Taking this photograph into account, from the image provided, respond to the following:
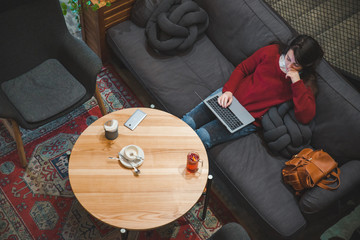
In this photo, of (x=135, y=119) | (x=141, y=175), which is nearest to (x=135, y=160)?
(x=141, y=175)

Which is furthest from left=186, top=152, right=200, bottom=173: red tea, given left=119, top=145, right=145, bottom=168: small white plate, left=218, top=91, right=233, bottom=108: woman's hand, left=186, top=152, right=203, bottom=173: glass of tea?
left=218, top=91, right=233, bottom=108: woman's hand

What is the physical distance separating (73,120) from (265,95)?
4.92ft

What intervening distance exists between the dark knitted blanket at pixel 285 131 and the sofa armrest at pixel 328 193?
1.00ft

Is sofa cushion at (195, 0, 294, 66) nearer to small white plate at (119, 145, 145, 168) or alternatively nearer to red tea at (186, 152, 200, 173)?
red tea at (186, 152, 200, 173)

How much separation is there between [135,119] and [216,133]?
1.87 feet

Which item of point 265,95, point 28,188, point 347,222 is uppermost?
point 265,95

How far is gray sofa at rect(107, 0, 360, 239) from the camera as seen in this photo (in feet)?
7.58

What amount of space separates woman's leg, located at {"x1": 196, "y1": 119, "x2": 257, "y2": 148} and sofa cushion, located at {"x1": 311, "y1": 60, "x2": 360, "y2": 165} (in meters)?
0.50

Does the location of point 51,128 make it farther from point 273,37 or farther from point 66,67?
point 273,37

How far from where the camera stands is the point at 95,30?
9.79 ft

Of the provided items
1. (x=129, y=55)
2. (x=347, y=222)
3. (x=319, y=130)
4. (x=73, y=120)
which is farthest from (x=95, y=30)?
(x=347, y=222)

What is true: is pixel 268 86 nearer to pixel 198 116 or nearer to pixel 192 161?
pixel 198 116

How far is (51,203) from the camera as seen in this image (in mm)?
2541

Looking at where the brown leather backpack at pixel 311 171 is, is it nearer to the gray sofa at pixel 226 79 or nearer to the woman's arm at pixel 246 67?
the gray sofa at pixel 226 79
